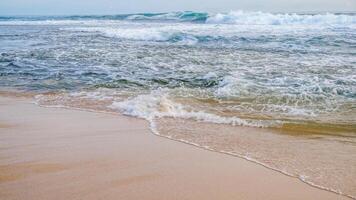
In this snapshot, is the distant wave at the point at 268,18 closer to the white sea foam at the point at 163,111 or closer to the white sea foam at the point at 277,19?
the white sea foam at the point at 277,19

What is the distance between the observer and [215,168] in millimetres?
4016

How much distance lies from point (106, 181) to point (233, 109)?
3345mm

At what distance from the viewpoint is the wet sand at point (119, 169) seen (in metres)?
3.43

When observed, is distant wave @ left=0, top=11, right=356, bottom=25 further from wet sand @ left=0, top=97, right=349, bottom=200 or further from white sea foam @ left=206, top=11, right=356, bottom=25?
wet sand @ left=0, top=97, right=349, bottom=200

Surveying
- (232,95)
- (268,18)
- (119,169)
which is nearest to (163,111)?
(232,95)

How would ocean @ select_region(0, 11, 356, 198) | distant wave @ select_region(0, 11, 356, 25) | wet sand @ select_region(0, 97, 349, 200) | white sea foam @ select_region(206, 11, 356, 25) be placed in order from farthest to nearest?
distant wave @ select_region(0, 11, 356, 25) → white sea foam @ select_region(206, 11, 356, 25) → ocean @ select_region(0, 11, 356, 198) → wet sand @ select_region(0, 97, 349, 200)

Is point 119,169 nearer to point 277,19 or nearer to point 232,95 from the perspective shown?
point 232,95

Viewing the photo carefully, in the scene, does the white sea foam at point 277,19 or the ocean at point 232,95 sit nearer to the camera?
the ocean at point 232,95

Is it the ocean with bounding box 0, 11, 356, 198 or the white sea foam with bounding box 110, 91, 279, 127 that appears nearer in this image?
the ocean with bounding box 0, 11, 356, 198

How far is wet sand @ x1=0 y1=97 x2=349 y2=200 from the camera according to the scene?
3.43m

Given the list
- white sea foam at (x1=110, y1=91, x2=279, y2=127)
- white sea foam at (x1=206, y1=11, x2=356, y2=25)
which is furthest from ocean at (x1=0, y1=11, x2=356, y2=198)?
white sea foam at (x1=206, y1=11, x2=356, y2=25)

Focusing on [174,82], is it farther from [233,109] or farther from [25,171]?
[25,171]

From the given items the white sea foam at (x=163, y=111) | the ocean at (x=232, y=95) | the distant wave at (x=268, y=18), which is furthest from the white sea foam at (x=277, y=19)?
the white sea foam at (x=163, y=111)

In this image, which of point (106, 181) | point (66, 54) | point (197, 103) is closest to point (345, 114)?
point (197, 103)
